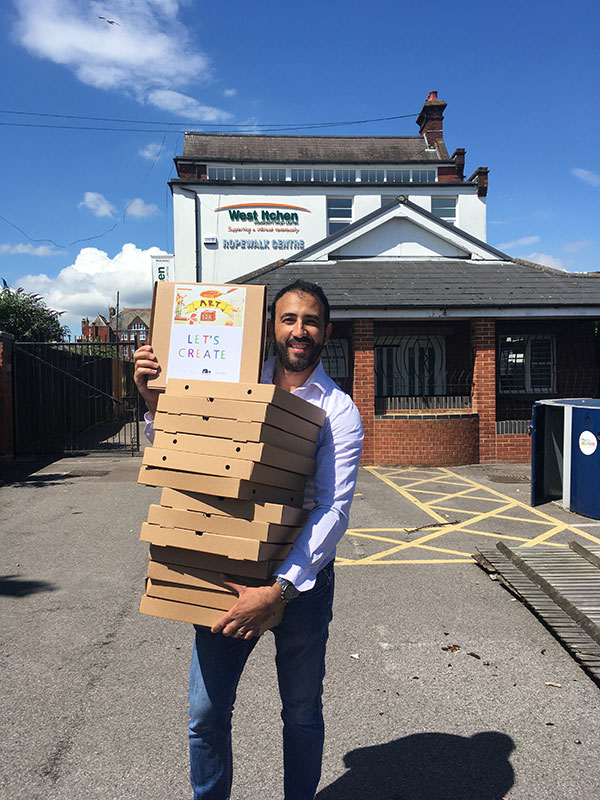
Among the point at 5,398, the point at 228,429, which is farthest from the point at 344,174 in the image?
the point at 228,429

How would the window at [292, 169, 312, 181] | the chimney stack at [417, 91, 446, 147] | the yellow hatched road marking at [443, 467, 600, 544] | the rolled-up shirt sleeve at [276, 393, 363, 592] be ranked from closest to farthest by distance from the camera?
1. the rolled-up shirt sleeve at [276, 393, 363, 592]
2. the yellow hatched road marking at [443, 467, 600, 544]
3. the window at [292, 169, 312, 181]
4. the chimney stack at [417, 91, 446, 147]

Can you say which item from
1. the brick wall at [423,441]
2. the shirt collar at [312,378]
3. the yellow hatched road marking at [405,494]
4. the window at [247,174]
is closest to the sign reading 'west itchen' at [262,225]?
the window at [247,174]

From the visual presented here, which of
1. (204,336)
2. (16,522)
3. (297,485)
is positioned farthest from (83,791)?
(16,522)

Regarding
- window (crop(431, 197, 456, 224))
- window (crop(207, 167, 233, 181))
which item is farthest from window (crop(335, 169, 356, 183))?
window (crop(207, 167, 233, 181))

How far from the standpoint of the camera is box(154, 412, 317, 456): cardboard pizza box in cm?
187

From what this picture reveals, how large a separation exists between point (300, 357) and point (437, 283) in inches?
450

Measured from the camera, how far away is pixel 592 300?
1230 cm

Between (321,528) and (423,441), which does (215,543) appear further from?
(423,441)

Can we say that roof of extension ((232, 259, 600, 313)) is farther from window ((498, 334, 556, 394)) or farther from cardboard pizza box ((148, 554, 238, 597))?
cardboard pizza box ((148, 554, 238, 597))

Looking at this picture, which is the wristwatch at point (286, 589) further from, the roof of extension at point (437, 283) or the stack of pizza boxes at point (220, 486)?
the roof of extension at point (437, 283)

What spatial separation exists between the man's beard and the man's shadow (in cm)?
183

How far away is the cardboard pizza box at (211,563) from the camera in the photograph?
6.26 feet

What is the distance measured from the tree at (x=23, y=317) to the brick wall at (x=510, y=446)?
45.4 feet

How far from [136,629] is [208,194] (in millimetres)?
26007
